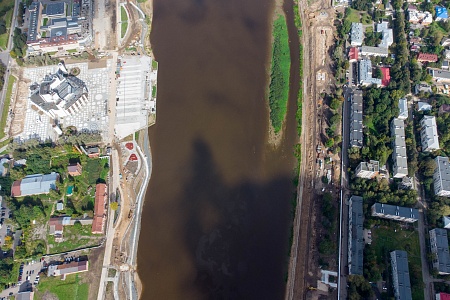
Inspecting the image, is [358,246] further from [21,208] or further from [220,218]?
[21,208]

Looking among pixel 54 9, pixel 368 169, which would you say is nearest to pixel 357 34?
pixel 368 169

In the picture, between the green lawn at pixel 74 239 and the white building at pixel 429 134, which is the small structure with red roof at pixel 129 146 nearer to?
the green lawn at pixel 74 239

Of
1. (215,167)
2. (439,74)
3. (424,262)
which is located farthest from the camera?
(439,74)

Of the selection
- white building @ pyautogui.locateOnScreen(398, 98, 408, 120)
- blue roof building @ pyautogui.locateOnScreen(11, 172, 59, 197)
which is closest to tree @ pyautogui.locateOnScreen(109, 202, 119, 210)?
blue roof building @ pyautogui.locateOnScreen(11, 172, 59, 197)

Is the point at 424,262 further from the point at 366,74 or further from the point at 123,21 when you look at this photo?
the point at 123,21

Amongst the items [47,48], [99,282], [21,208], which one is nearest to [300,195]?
[99,282]

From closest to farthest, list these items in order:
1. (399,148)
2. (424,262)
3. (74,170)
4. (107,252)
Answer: (424,262)
(107,252)
(399,148)
(74,170)

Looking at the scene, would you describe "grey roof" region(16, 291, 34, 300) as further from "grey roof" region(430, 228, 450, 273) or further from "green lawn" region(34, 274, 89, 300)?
"grey roof" region(430, 228, 450, 273)
